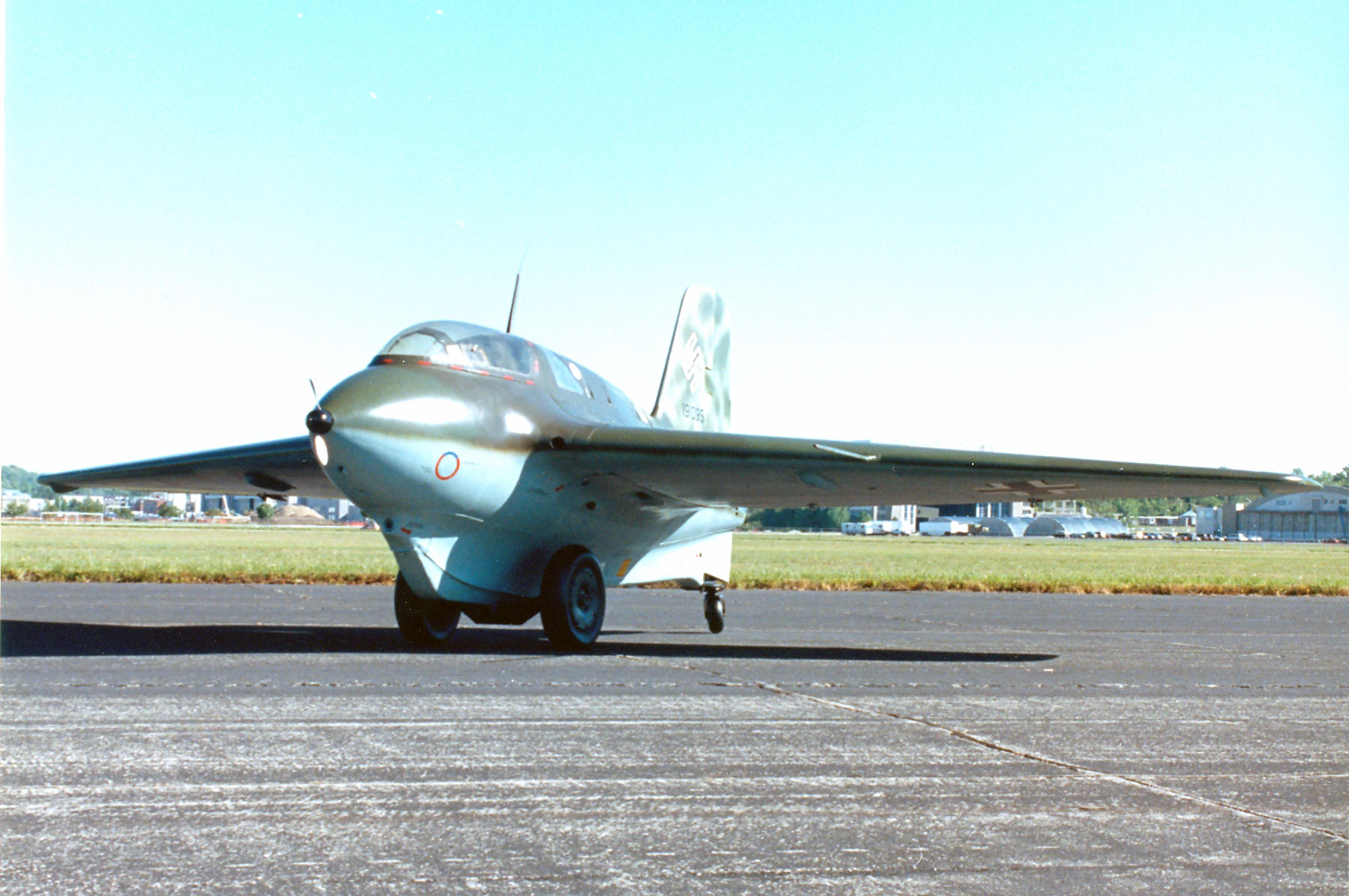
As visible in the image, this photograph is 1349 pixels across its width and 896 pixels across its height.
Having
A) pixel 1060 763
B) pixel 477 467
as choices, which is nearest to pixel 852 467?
pixel 477 467

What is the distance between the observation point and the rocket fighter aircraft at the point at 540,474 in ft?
38.2

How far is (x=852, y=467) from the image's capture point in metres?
13.2

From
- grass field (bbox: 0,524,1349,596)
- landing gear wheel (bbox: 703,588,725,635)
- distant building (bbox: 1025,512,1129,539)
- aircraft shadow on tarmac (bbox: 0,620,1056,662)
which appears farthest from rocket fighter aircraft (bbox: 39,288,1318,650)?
distant building (bbox: 1025,512,1129,539)

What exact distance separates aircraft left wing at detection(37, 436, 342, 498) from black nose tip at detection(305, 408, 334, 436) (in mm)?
3263

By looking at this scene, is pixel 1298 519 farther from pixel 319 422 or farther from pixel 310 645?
pixel 319 422

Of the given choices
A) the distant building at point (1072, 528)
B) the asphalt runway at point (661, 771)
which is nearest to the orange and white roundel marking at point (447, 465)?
the asphalt runway at point (661, 771)

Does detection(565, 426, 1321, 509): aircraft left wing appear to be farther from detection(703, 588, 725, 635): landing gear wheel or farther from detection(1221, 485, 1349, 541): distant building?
detection(1221, 485, 1349, 541): distant building

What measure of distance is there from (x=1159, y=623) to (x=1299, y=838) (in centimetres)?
1544

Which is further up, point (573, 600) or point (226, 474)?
point (226, 474)

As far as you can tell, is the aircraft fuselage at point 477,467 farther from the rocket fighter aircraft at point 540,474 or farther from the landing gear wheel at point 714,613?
the landing gear wheel at point 714,613

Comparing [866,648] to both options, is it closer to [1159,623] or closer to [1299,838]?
[1159,623]

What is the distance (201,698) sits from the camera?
8.55 meters

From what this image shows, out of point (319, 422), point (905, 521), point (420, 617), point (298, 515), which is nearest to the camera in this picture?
point (319, 422)

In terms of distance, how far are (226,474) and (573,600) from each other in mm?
5856
